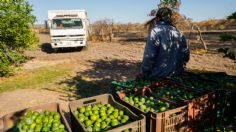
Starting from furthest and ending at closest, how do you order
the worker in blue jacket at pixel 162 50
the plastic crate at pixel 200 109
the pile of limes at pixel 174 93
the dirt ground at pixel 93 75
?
the dirt ground at pixel 93 75, the worker in blue jacket at pixel 162 50, the pile of limes at pixel 174 93, the plastic crate at pixel 200 109

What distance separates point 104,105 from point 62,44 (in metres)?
14.8

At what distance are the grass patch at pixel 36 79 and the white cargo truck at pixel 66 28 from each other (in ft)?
18.5

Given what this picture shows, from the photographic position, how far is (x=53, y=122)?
3145 millimetres

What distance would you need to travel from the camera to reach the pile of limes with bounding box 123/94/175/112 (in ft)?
11.0

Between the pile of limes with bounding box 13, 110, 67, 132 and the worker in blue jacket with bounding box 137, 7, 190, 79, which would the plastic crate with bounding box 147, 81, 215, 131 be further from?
the pile of limes with bounding box 13, 110, 67, 132

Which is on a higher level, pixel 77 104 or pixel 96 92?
pixel 77 104

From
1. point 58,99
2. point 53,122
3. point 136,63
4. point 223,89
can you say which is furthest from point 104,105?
point 136,63

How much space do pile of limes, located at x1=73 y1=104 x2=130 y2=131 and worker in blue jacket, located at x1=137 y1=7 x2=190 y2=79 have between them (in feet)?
4.42

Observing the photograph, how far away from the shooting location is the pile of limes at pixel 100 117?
302 centimetres

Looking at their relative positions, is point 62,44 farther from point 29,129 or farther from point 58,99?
point 29,129

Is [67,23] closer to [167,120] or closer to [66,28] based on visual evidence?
[66,28]

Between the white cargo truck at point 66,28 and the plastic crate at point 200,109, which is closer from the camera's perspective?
the plastic crate at point 200,109

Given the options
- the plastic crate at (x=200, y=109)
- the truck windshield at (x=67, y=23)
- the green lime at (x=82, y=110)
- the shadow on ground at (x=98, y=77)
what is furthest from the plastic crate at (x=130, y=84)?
the truck windshield at (x=67, y=23)

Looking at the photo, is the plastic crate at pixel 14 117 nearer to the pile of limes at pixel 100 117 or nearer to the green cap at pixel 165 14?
the pile of limes at pixel 100 117
